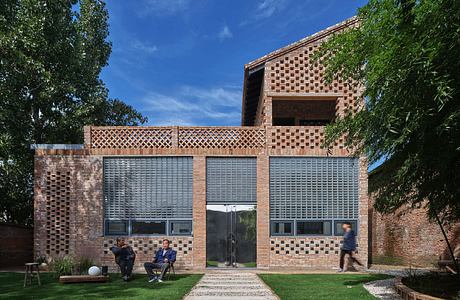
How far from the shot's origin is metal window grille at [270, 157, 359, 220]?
44.6ft

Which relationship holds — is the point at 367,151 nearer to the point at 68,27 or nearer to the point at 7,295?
the point at 7,295

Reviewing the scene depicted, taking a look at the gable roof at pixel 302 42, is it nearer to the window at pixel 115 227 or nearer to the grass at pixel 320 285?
the window at pixel 115 227

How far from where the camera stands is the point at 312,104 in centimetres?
1677

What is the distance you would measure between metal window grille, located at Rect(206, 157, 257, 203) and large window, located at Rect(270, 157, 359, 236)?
0.70m

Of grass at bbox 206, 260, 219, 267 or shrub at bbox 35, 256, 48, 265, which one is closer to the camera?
shrub at bbox 35, 256, 48, 265

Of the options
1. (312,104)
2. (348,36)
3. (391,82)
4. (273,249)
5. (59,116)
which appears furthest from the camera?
(59,116)

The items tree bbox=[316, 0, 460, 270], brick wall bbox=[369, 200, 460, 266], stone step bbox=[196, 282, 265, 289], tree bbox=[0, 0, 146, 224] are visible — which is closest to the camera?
tree bbox=[316, 0, 460, 270]

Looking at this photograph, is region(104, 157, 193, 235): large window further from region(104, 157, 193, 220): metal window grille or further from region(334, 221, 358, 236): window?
region(334, 221, 358, 236): window

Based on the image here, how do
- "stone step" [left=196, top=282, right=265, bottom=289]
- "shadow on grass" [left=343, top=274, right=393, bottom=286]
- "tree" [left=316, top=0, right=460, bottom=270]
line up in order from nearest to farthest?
"tree" [left=316, top=0, right=460, bottom=270] < "stone step" [left=196, top=282, right=265, bottom=289] < "shadow on grass" [left=343, top=274, right=393, bottom=286]

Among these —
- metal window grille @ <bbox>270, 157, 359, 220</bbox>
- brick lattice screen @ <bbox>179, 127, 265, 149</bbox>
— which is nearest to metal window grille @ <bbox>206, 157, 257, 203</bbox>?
brick lattice screen @ <bbox>179, 127, 265, 149</bbox>

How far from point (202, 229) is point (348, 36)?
777 centimetres

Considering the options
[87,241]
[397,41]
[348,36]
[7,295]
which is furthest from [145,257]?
A: [397,41]

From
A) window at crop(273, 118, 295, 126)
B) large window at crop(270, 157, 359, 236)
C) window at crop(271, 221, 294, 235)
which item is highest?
window at crop(273, 118, 295, 126)

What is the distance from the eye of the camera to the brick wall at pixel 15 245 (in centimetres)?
1484
